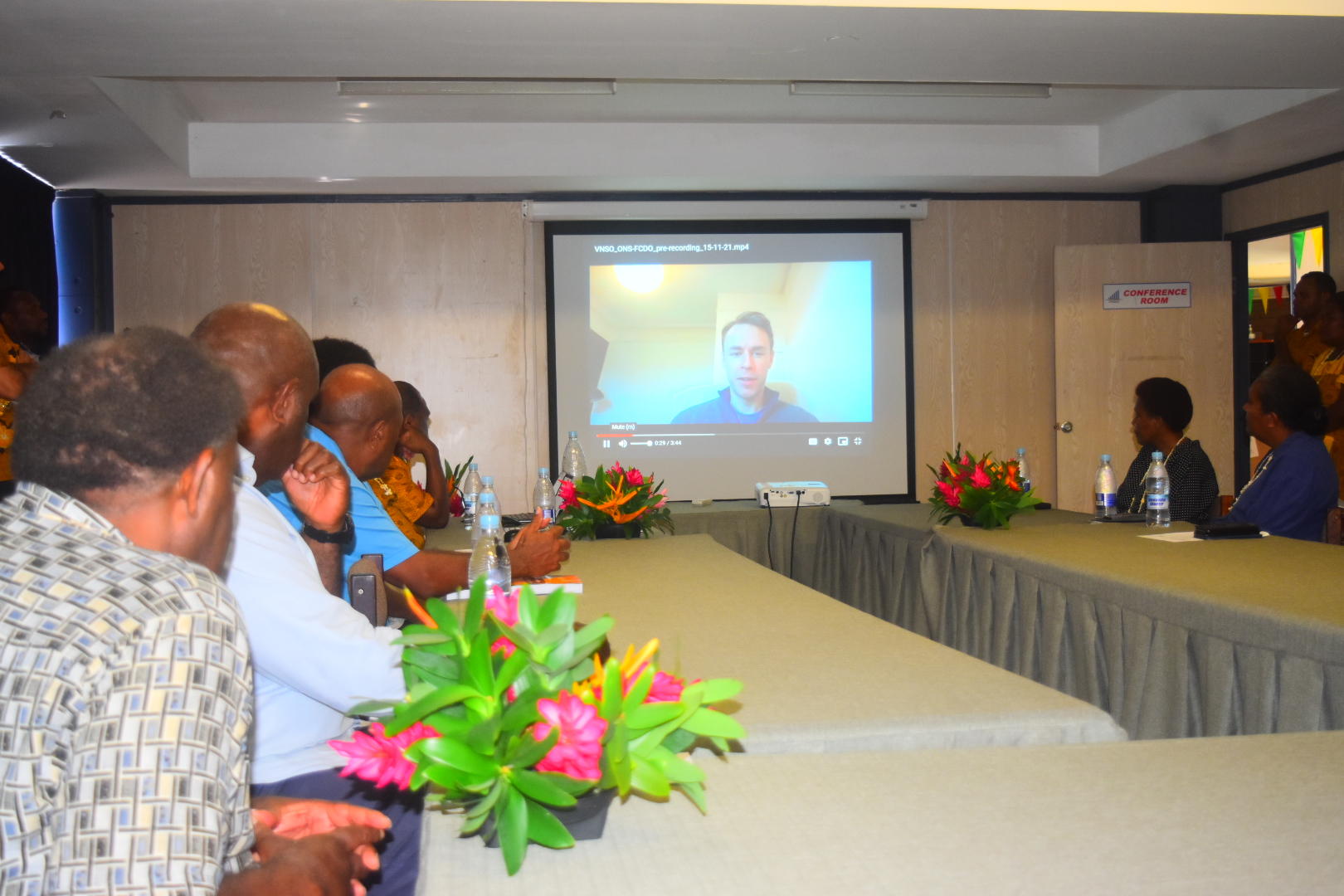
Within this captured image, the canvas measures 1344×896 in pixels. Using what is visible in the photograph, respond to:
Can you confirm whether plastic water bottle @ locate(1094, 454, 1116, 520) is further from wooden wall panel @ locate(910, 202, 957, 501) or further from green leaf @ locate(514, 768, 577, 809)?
green leaf @ locate(514, 768, 577, 809)

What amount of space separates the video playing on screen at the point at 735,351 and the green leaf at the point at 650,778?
542cm

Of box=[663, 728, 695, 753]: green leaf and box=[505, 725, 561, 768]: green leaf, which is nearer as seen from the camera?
box=[505, 725, 561, 768]: green leaf

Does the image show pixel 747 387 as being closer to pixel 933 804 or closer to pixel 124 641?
pixel 933 804

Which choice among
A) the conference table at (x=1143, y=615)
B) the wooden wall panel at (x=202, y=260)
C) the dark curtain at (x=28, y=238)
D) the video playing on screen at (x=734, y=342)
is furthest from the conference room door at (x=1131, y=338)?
the dark curtain at (x=28, y=238)

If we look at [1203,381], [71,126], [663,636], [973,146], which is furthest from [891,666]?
[1203,381]

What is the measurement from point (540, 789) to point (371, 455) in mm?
1740

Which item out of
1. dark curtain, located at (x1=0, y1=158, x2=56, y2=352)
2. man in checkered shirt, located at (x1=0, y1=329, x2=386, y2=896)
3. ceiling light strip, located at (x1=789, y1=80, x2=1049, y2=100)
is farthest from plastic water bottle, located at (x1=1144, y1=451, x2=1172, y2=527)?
dark curtain, located at (x1=0, y1=158, x2=56, y2=352)

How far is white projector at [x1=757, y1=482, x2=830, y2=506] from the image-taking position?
4961 mm

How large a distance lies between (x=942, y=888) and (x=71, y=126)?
197 inches

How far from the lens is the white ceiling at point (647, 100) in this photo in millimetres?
3477

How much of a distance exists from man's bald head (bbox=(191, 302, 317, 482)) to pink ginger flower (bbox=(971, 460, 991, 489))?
8.68 ft

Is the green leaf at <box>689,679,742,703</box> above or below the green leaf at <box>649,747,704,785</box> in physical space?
above

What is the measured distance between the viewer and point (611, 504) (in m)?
3.70

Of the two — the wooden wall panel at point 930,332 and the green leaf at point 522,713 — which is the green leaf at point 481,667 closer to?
the green leaf at point 522,713
